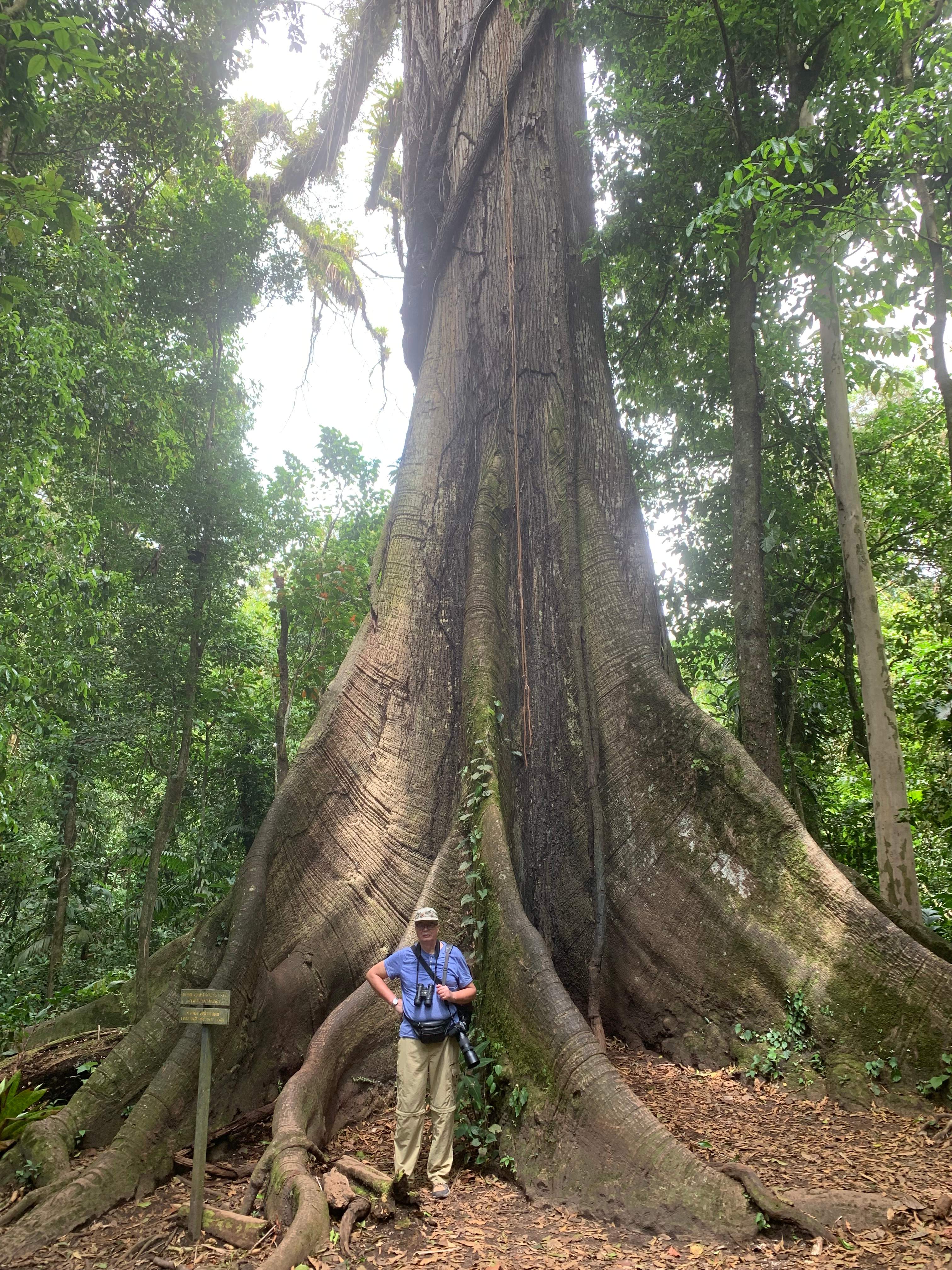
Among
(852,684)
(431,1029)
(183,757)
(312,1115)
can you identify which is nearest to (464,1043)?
(431,1029)

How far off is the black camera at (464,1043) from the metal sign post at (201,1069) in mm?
1075

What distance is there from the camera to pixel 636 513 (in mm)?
6152

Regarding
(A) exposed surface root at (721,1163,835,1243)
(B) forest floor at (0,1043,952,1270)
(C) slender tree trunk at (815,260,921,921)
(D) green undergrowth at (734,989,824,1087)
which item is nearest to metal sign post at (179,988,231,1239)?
(B) forest floor at (0,1043,952,1270)

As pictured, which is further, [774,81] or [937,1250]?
[774,81]

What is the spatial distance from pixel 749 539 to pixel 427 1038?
14.4 feet

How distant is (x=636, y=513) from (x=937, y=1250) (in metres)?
4.53

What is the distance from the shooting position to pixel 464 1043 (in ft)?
12.8

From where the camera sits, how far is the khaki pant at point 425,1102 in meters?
3.76

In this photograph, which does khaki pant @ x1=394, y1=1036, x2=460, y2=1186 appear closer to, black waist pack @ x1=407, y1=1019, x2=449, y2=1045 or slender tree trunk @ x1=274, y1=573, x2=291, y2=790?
black waist pack @ x1=407, y1=1019, x2=449, y2=1045

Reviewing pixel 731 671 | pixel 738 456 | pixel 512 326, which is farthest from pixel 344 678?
pixel 731 671

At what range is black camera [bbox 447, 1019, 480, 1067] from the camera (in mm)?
3887

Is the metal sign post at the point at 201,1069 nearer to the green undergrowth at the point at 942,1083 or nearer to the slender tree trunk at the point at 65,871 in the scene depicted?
the green undergrowth at the point at 942,1083

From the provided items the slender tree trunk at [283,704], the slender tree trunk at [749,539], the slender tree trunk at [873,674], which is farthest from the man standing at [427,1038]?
the slender tree trunk at [283,704]

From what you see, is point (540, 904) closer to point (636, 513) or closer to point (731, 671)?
point (636, 513)
